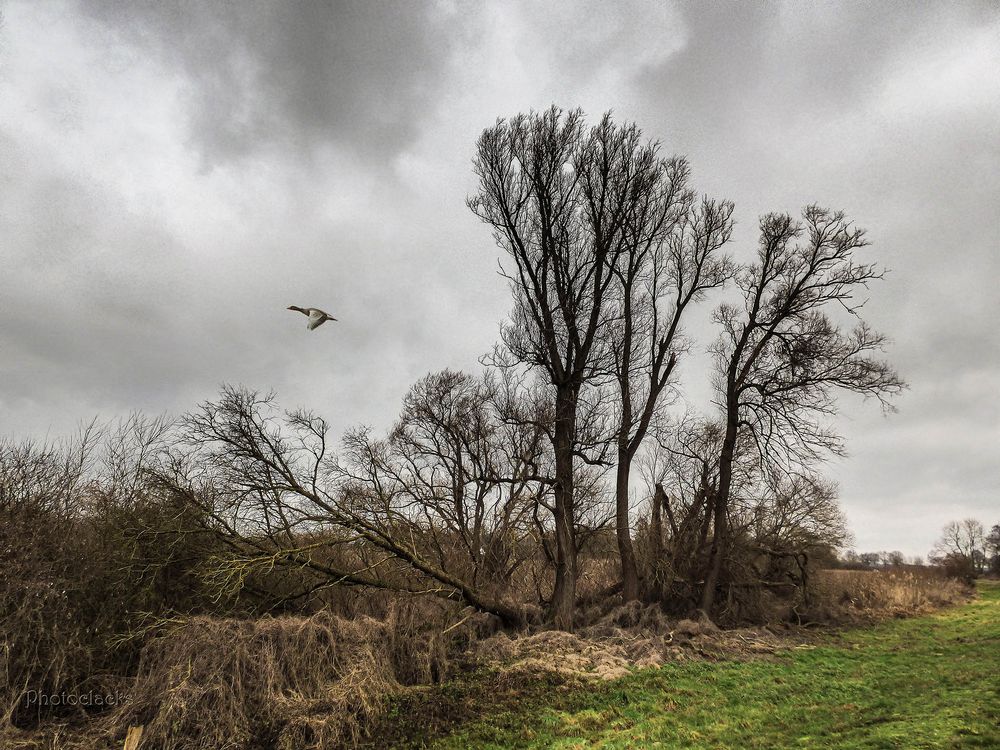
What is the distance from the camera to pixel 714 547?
16.6 metres

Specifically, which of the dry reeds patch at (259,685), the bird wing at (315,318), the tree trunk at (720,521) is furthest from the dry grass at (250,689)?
the tree trunk at (720,521)

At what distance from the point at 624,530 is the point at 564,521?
2.60m

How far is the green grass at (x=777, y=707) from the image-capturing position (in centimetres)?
698

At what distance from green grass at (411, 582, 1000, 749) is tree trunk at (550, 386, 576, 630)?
385 centimetres

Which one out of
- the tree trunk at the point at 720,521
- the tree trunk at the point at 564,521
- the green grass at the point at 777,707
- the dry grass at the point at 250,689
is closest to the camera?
the green grass at the point at 777,707

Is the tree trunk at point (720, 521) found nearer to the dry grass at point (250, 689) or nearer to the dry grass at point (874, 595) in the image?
the dry grass at point (874, 595)

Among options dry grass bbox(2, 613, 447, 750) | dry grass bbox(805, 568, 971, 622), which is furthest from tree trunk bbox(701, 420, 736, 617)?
dry grass bbox(2, 613, 447, 750)

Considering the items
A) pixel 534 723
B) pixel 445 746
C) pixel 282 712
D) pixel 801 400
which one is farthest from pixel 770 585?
pixel 282 712

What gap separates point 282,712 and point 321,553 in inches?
180

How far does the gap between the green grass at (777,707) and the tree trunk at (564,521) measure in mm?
3848

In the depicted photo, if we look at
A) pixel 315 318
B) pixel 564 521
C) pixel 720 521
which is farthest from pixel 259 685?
pixel 720 521

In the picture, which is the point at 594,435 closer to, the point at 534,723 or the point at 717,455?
the point at 717,455

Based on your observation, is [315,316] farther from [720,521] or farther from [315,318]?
[720,521]

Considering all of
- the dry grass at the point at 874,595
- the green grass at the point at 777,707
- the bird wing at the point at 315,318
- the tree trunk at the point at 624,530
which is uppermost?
the bird wing at the point at 315,318
